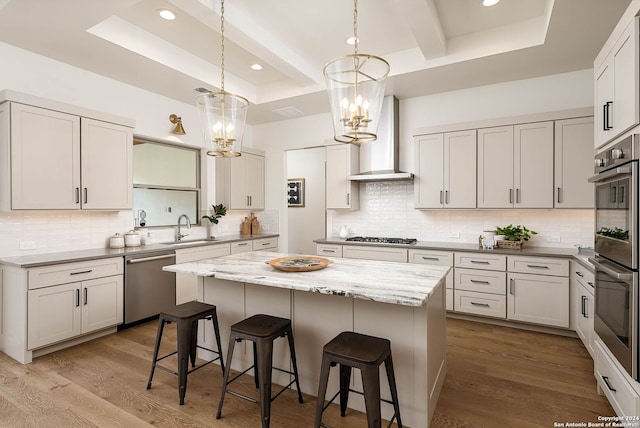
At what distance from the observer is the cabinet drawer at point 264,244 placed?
18.0 feet

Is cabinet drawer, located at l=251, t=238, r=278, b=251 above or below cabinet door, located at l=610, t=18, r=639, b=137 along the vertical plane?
below

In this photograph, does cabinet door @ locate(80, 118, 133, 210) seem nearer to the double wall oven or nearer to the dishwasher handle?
the dishwasher handle

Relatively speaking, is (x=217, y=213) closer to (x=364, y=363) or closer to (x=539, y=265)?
(x=364, y=363)

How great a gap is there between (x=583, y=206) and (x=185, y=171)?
16.6 ft

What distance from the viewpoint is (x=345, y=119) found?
195 centimetres

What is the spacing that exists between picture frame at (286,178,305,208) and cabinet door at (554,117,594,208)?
385 centimetres

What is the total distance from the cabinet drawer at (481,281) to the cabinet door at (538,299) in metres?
0.07

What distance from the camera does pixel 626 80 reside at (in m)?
1.90

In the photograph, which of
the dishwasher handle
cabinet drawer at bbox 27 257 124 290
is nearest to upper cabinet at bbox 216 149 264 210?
the dishwasher handle

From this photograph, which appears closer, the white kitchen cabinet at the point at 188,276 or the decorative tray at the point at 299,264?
the decorative tray at the point at 299,264

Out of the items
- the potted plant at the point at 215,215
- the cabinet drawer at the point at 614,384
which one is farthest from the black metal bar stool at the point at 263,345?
the potted plant at the point at 215,215

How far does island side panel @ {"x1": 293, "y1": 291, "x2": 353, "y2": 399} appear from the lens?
2.30 meters

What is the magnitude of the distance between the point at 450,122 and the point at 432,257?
1.83 metres

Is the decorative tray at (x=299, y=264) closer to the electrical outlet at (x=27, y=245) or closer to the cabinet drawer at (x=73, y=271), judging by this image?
the cabinet drawer at (x=73, y=271)
